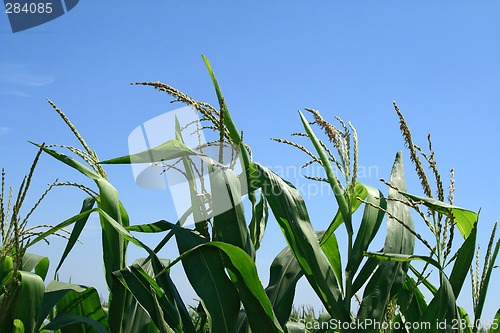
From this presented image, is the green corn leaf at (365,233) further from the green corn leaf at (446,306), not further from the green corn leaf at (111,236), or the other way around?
the green corn leaf at (111,236)

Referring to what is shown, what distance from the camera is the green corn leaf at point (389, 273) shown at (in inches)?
83.4

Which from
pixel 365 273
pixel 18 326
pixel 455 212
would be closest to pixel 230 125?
pixel 365 273

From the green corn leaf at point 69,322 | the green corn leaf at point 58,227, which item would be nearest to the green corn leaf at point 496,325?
the green corn leaf at point 69,322

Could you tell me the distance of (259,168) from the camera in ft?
7.18

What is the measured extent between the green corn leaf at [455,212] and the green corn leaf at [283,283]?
1.74 ft

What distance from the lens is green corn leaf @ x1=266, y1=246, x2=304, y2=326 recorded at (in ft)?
7.22

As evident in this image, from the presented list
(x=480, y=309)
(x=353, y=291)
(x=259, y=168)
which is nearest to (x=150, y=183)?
(x=259, y=168)

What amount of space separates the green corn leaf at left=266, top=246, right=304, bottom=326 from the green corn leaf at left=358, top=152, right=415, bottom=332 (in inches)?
10.4

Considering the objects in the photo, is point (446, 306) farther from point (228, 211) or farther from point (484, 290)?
point (228, 211)

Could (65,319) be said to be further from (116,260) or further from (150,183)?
(150,183)

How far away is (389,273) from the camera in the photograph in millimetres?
2168

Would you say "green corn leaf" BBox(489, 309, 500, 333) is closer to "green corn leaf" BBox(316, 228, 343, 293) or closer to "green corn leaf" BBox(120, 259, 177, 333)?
"green corn leaf" BBox(316, 228, 343, 293)

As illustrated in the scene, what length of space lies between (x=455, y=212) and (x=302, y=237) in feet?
1.66

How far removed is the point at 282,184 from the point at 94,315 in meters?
1.02
